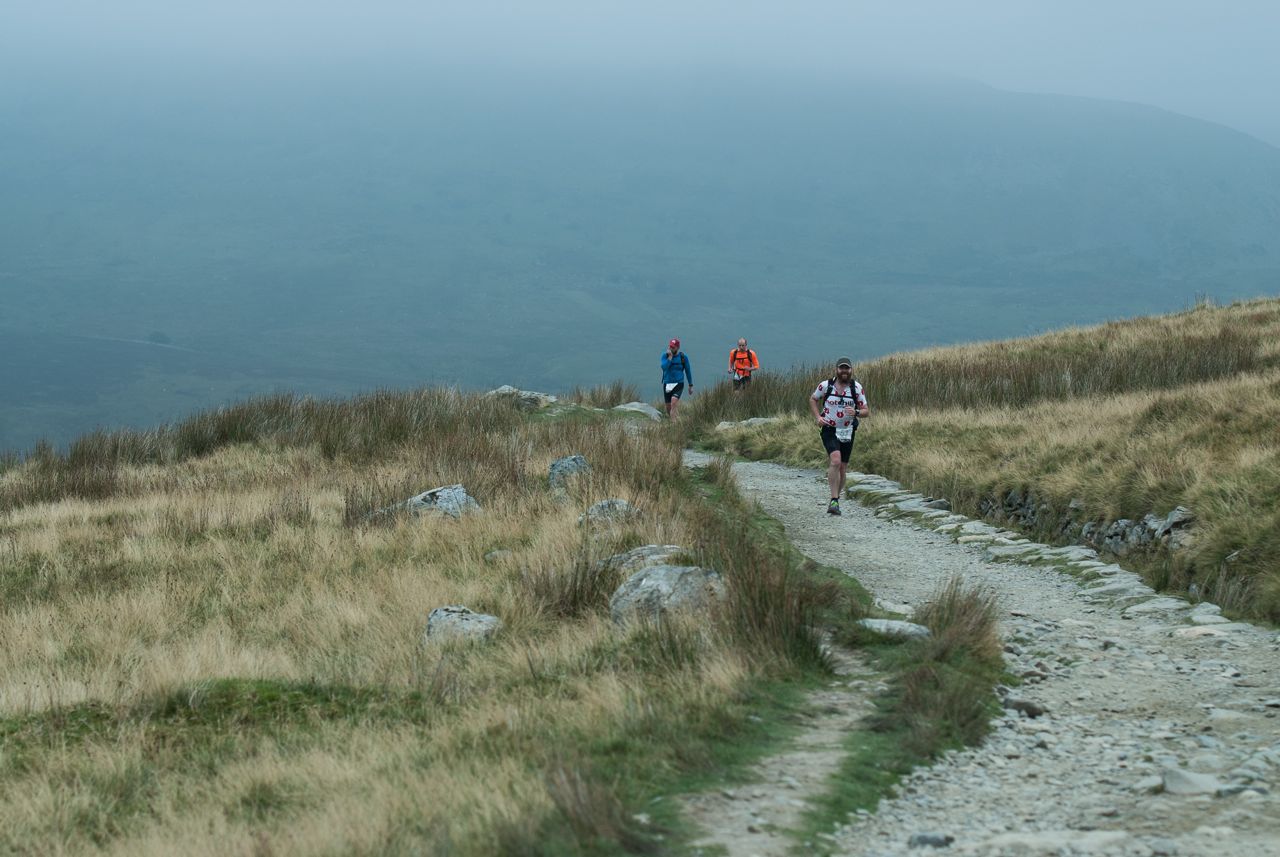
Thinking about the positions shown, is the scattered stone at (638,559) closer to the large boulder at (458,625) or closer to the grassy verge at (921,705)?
the large boulder at (458,625)

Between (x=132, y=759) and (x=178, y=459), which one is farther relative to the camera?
(x=178, y=459)

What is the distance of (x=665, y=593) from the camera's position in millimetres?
7504

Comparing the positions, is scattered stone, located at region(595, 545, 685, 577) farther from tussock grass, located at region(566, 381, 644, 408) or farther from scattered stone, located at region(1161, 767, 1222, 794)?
tussock grass, located at region(566, 381, 644, 408)

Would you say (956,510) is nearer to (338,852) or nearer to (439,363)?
(338,852)

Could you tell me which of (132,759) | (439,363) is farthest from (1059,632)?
(439,363)

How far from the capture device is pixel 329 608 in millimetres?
8602

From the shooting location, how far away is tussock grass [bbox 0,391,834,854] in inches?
193

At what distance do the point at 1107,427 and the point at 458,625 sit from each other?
30.3 ft

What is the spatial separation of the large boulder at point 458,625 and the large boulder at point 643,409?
63.2 ft

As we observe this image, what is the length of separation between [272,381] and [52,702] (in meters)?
174

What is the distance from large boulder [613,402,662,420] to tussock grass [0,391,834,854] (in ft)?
45.9

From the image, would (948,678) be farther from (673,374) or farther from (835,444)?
(673,374)

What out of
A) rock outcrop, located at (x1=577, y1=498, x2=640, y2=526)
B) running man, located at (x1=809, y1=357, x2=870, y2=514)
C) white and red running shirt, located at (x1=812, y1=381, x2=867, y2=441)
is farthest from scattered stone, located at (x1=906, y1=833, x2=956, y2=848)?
white and red running shirt, located at (x1=812, y1=381, x2=867, y2=441)

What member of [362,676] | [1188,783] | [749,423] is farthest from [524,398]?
[1188,783]
